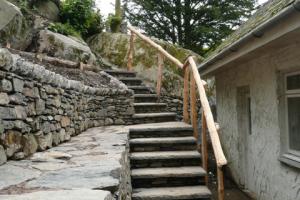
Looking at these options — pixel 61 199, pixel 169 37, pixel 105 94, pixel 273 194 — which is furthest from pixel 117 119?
pixel 169 37

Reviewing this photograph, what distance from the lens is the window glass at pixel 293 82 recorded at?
4.24 metres

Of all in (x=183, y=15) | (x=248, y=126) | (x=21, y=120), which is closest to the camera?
(x=21, y=120)

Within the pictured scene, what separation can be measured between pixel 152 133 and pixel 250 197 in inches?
77.9

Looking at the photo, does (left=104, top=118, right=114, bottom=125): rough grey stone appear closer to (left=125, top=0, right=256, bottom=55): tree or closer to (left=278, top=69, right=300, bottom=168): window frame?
(left=278, top=69, right=300, bottom=168): window frame

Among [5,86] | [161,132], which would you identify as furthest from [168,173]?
[5,86]

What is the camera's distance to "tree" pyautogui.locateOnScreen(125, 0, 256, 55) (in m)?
13.6

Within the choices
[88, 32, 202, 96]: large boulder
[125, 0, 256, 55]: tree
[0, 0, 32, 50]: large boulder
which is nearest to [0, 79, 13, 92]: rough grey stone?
[0, 0, 32, 50]: large boulder

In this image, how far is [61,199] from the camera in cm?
187

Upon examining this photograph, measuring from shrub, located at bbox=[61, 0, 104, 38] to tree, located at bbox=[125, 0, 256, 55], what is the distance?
344cm


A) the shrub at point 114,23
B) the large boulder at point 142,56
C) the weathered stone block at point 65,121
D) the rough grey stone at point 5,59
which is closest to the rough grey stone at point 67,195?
the rough grey stone at point 5,59

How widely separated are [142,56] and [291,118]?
19.5 feet

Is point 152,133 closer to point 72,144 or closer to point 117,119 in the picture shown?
point 117,119

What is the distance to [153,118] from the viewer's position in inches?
275

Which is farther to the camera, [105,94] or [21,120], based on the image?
[105,94]
